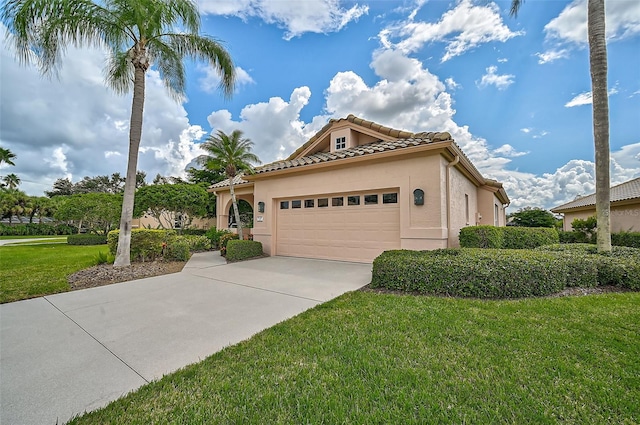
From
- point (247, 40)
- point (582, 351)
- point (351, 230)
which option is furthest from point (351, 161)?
point (582, 351)

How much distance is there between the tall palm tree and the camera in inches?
262

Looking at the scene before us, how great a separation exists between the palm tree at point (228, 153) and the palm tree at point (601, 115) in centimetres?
1128

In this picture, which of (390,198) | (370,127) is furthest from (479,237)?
(370,127)

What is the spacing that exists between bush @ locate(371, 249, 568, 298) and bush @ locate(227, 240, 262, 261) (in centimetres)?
630

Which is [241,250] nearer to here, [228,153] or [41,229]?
[228,153]

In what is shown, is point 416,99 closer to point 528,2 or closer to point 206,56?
point 528,2

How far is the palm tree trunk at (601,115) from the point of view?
615 centimetres

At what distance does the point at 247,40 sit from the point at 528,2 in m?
9.28

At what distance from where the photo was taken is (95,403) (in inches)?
83.4

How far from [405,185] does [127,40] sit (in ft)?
32.1

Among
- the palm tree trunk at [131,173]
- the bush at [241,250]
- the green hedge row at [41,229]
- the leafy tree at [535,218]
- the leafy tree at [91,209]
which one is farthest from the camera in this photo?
the green hedge row at [41,229]

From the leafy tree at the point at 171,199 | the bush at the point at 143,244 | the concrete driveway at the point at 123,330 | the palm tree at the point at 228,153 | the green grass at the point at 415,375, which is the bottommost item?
the concrete driveway at the point at 123,330

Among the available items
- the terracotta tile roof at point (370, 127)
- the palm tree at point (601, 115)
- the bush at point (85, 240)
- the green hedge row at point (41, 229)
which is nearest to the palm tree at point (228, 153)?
the terracotta tile roof at point (370, 127)

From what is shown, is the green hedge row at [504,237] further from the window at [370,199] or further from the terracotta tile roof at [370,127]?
the terracotta tile roof at [370,127]
